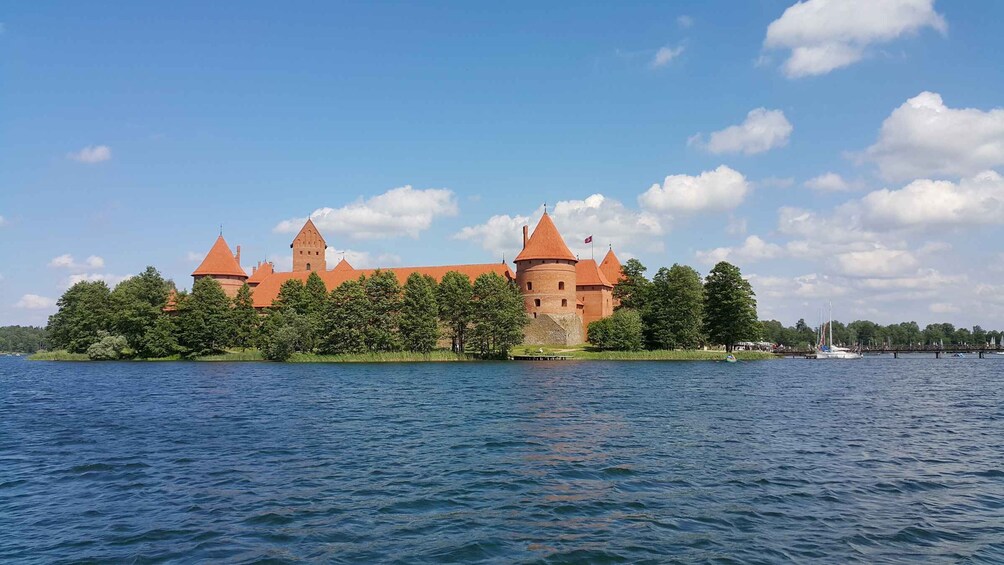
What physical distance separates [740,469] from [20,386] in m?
39.4

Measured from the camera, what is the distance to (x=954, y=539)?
9625 mm

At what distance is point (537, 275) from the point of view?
244 feet

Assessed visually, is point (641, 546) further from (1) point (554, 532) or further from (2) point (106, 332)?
(2) point (106, 332)

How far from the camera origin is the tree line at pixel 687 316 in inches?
2596

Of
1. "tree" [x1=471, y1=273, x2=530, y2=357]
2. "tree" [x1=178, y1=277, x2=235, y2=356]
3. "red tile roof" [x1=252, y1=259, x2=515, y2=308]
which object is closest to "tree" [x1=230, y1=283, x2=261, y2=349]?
"tree" [x1=178, y1=277, x2=235, y2=356]

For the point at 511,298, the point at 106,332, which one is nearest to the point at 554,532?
the point at 511,298

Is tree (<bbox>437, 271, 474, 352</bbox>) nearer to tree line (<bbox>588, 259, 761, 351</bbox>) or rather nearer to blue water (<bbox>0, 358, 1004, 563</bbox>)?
tree line (<bbox>588, 259, 761, 351</bbox>)

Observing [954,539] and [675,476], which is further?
[675,476]

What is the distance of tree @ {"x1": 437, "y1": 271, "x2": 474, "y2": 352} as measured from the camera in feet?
212

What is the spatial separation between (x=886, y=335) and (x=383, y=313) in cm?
14857

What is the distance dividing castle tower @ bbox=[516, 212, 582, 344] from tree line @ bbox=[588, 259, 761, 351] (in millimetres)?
3889

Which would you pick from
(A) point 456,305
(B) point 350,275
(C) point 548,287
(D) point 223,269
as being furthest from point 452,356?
(D) point 223,269

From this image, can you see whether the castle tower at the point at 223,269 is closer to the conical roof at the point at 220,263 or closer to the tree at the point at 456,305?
the conical roof at the point at 220,263

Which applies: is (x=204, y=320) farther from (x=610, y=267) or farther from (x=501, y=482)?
(x=501, y=482)
